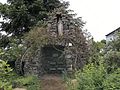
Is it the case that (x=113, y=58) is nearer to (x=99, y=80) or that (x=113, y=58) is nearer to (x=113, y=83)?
(x=99, y=80)

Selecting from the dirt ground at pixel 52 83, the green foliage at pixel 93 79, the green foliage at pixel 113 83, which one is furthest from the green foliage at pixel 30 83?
the green foliage at pixel 113 83

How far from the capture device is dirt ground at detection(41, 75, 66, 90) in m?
11.9

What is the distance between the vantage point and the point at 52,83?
12609mm

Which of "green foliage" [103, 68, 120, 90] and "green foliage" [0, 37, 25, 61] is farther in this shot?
"green foliage" [0, 37, 25, 61]

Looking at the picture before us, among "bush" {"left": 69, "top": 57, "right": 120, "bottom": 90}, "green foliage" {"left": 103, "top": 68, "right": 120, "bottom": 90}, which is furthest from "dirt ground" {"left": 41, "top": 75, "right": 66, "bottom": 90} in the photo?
"green foliage" {"left": 103, "top": 68, "right": 120, "bottom": 90}

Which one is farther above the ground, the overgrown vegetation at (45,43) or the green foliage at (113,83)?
the overgrown vegetation at (45,43)

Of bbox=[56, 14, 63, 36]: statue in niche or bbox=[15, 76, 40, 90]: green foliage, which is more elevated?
bbox=[56, 14, 63, 36]: statue in niche

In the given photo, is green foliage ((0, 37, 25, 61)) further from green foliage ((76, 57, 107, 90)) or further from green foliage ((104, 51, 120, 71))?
green foliage ((76, 57, 107, 90))

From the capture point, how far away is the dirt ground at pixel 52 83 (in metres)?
11.9

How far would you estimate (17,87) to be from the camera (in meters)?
12.6

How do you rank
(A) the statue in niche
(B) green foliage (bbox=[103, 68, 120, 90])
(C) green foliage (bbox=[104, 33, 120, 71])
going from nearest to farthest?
(B) green foliage (bbox=[103, 68, 120, 90])
(C) green foliage (bbox=[104, 33, 120, 71])
(A) the statue in niche

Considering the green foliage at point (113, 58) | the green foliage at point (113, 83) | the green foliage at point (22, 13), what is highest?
the green foliage at point (22, 13)

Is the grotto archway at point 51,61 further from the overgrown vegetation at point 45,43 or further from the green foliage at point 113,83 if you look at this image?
the green foliage at point 113,83

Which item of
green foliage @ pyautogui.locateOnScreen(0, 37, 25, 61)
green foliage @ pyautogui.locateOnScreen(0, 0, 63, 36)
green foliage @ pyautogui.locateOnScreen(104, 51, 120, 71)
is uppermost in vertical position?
green foliage @ pyautogui.locateOnScreen(0, 0, 63, 36)
